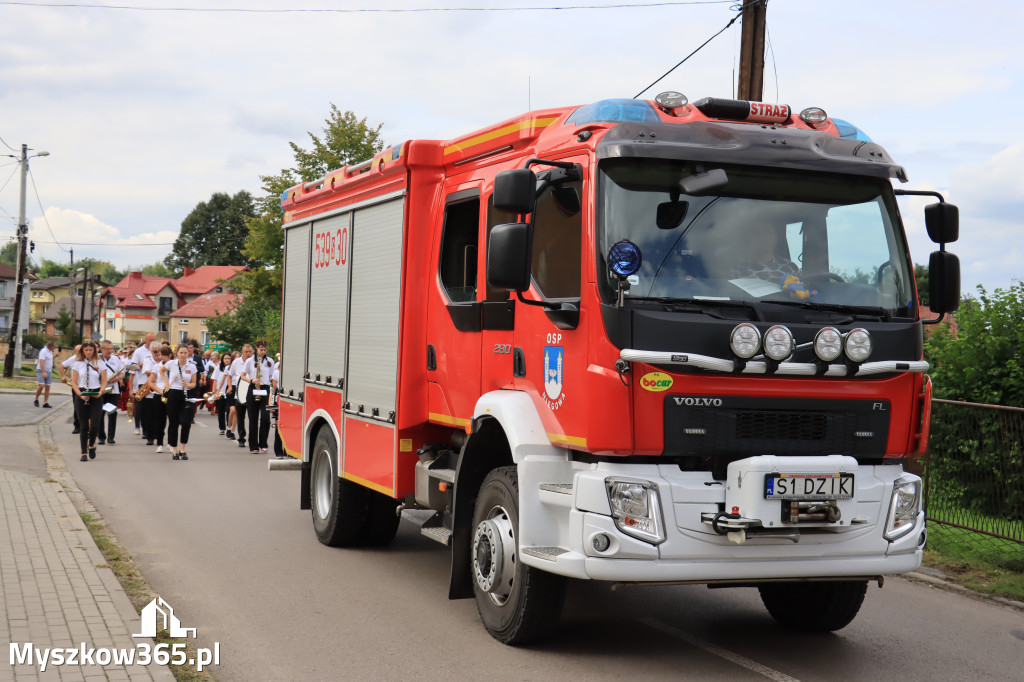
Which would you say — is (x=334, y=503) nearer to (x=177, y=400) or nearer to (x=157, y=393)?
(x=177, y=400)

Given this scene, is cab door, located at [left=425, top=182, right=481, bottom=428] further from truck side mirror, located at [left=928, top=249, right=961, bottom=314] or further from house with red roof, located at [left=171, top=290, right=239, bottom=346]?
house with red roof, located at [left=171, top=290, right=239, bottom=346]

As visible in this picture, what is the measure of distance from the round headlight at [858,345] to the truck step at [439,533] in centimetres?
272

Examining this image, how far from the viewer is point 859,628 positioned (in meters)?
6.99

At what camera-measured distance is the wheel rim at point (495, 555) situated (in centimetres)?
619

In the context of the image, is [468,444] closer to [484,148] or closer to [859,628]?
[484,148]

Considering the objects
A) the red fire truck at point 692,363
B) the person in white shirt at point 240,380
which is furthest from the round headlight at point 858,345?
the person in white shirt at point 240,380

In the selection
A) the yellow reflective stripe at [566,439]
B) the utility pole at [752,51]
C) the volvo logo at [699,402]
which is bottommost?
the yellow reflective stripe at [566,439]

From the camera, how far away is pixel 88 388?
53.5ft

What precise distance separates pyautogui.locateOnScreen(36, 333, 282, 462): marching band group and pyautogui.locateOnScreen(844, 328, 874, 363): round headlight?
1046cm

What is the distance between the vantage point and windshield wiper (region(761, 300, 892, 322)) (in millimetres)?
5789

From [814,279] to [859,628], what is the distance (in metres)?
2.49

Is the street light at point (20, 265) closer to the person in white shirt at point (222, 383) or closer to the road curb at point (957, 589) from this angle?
the person in white shirt at point (222, 383)

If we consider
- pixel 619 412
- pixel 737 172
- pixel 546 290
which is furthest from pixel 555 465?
pixel 737 172

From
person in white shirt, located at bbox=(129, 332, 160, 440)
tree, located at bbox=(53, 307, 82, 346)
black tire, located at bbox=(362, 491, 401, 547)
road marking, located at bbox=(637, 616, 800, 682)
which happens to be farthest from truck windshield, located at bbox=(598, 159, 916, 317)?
tree, located at bbox=(53, 307, 82, 346)
